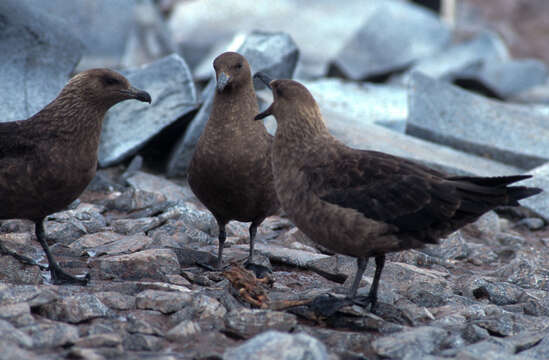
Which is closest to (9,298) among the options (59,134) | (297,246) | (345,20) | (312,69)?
(59,134)

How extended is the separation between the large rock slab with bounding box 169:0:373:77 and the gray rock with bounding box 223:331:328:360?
400 inches

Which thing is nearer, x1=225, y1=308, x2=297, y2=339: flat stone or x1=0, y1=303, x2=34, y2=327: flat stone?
x1=0, y1=303, x2=34, y2=327: flat stone

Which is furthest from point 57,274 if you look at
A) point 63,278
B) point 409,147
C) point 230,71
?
point 409,147

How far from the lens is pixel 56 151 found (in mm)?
4285

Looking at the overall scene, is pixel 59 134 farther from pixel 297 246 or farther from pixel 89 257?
pixel 297 246

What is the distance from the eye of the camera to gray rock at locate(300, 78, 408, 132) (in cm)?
822

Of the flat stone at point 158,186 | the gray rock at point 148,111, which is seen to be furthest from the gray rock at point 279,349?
the gray rock at point 148,111

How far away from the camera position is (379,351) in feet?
11.3

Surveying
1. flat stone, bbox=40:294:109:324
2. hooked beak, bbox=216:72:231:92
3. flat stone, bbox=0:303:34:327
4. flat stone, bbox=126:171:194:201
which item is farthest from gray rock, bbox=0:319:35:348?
flat stone, bbox=126:171:194:201

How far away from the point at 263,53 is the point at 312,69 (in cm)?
553

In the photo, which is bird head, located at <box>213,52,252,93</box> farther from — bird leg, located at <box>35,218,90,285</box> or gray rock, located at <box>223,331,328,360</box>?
gray rock, located at <box>223,331,328,360</box>

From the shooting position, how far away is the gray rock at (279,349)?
A: 9.75 feet

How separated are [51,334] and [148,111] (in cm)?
417

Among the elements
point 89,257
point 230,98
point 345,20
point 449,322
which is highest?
point 345,20
